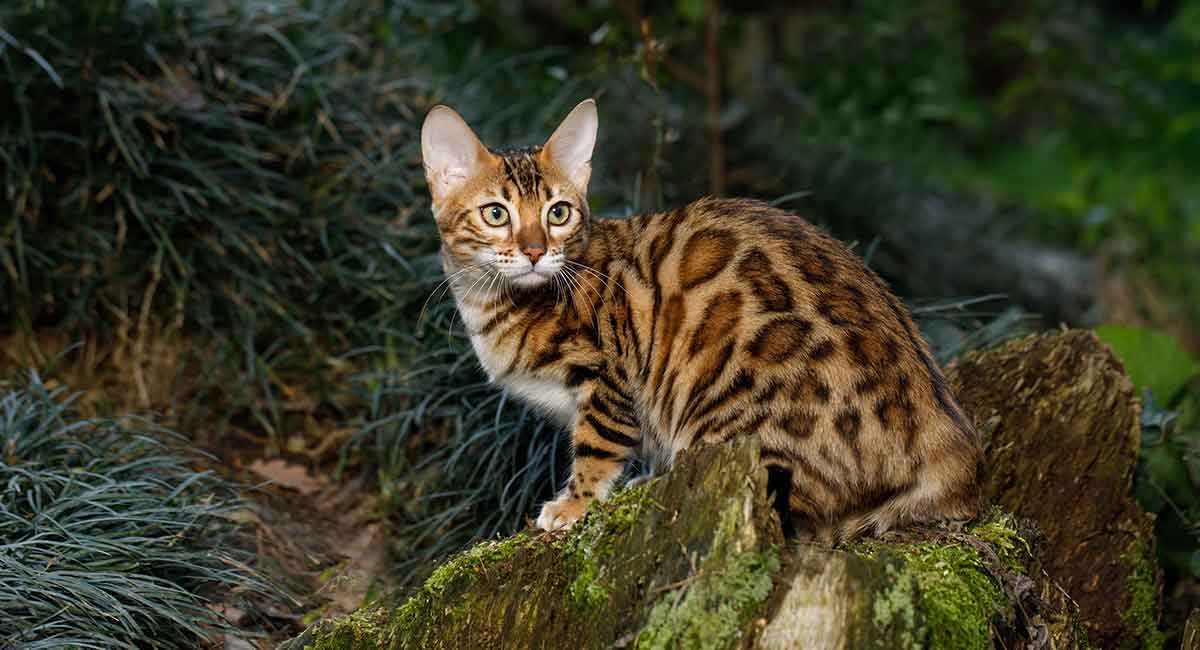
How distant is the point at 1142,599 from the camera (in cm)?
378

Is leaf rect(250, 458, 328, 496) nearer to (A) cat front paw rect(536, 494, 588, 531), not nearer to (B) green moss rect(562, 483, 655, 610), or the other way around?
(A) cat front paw rect(536, 494, 588, 531)

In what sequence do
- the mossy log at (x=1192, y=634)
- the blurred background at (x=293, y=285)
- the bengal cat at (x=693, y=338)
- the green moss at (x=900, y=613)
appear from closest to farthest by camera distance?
the green moss at (x=900, y=613) → the bengal cat at (x=693, y=338) → the mossy log at (x=1192, y=634) → the blurred background at (x=293, y=285)

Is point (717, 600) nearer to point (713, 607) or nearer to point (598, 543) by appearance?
point (713, 607)

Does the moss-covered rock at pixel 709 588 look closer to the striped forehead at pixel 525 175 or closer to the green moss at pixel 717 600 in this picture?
the green moss at pixel 717 600

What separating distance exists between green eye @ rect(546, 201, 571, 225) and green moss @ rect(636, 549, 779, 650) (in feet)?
4.79

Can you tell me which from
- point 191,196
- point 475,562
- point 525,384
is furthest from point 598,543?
point 191,196

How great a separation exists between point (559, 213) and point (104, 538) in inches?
67.4

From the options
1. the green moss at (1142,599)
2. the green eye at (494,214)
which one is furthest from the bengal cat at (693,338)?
the green moss at (1142,599)

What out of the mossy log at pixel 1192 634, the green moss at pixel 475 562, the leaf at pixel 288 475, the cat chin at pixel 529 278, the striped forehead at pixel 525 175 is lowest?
the leaf at pixel 288 475

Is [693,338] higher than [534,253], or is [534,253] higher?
[534,253]

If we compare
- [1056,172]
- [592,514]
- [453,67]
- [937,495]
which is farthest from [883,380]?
[1056,172]

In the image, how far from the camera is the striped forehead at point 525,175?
143 inches

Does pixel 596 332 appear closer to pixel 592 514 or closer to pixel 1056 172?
pixel 592 514

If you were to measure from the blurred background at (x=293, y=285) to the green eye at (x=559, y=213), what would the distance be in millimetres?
490
